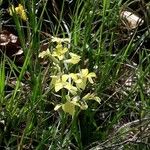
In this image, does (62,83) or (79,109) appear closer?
(62,83)

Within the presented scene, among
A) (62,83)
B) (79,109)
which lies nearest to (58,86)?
(62,83)

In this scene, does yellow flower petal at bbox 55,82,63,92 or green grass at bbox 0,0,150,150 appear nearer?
yellow flower petal at bbox 55,82,63,92

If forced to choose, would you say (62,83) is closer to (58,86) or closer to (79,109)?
(58,86)

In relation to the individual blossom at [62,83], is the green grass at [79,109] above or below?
below

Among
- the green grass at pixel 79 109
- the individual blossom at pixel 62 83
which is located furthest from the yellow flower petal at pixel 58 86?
the green grass at pixel 79 109

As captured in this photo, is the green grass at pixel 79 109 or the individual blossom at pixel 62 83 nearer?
the individual blossom at pixel 62 83

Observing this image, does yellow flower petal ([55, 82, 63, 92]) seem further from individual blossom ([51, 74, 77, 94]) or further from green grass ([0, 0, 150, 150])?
green grass ([0, 0, 150, 150])

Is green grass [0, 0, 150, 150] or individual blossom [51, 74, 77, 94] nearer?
individual blossom [51, 74, 77, 94]

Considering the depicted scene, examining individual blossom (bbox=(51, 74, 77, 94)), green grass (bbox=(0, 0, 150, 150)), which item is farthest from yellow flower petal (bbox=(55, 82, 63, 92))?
green grass (bbox=(0, 0, 150, 150))

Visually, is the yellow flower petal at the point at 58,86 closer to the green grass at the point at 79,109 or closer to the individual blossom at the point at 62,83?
the individual blossom at the point at 62,83

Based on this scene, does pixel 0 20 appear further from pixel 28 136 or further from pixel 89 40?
pixel 28 136

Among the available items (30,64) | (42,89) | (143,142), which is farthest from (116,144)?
(30,64)

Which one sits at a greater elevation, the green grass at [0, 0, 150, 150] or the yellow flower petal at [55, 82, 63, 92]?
the yellow flower petal at [55, 82, 63, 92]
